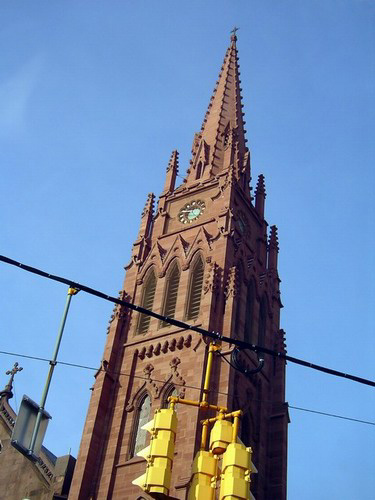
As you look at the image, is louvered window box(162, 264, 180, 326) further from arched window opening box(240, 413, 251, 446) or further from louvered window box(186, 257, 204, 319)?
arched window opening box(240, 413, 251, 446)

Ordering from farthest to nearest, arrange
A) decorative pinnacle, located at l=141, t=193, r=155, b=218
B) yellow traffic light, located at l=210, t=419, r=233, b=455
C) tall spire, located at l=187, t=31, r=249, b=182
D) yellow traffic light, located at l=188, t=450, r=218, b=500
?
tall spire, located at l=187, t=31, r=249, b=182
decorative pinnacle, located at l=141, t=193, r=155, b=218
yellow traffic light, located at l=210, t=419, r=233, b=455
yellow traffic light, located at l=188, t=450, r=218, b=500

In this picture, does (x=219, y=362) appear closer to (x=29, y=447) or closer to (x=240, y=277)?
(x=240, y=277)

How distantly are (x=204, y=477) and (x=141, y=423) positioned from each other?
978 inches

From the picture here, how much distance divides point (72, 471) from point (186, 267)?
11.9 meters

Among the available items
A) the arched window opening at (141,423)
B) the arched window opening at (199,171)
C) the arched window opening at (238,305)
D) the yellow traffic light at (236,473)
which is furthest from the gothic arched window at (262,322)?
the yellow traffic light at (236,473)

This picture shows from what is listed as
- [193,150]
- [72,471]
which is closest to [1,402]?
[72,471]

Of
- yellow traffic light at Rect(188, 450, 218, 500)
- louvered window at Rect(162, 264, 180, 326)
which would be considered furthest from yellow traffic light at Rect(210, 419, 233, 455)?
louvered window at Rect(162, 264, 180, 326)

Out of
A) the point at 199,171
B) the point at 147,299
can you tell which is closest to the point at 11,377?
the point at 147,299

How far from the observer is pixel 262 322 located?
145ft

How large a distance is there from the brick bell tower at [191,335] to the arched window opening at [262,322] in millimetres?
59

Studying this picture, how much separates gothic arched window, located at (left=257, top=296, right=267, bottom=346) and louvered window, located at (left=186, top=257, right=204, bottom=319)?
13.5 ft

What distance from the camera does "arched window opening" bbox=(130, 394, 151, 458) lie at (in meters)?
35.9

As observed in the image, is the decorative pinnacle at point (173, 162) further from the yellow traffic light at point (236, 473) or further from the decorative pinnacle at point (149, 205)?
the yellow traffic light at point (236, 473)

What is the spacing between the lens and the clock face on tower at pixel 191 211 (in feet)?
153
